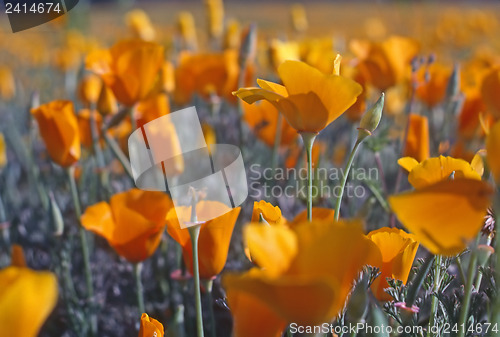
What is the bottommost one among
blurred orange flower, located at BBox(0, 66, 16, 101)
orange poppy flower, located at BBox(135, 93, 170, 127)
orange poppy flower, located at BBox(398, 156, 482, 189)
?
blurred orange flower, located at BBox(0, 66, 16, 101)

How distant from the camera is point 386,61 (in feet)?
4.75

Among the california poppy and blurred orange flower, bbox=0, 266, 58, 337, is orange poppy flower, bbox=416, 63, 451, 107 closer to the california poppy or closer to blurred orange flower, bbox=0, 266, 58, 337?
the california poppy

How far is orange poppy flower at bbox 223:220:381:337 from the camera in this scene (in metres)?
0.40

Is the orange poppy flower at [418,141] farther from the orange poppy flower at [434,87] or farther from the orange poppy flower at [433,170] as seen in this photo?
the orange poppy flower at [434,87]

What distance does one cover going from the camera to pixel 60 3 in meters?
1.10

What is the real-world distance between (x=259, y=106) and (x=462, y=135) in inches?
24.2

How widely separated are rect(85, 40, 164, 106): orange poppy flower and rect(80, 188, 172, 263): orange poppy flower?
0.31 metres

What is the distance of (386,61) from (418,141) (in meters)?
0.40

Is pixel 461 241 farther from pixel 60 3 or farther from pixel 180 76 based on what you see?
pixel 180 76

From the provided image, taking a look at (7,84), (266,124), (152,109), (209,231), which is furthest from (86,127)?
(7,84)

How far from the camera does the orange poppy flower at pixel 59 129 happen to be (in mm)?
1072

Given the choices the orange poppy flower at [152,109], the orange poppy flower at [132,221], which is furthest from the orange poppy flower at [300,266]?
the orange poppy flower at [152,109]

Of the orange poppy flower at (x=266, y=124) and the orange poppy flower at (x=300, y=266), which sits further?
the orange poppy flower at (x=266, y=124)

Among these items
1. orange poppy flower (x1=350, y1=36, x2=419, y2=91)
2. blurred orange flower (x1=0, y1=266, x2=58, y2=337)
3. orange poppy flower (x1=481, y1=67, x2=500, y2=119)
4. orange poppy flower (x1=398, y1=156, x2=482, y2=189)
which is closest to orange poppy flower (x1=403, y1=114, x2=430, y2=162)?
orange poppy flower (x1=481, y1=67, x2=500, y2=119)
